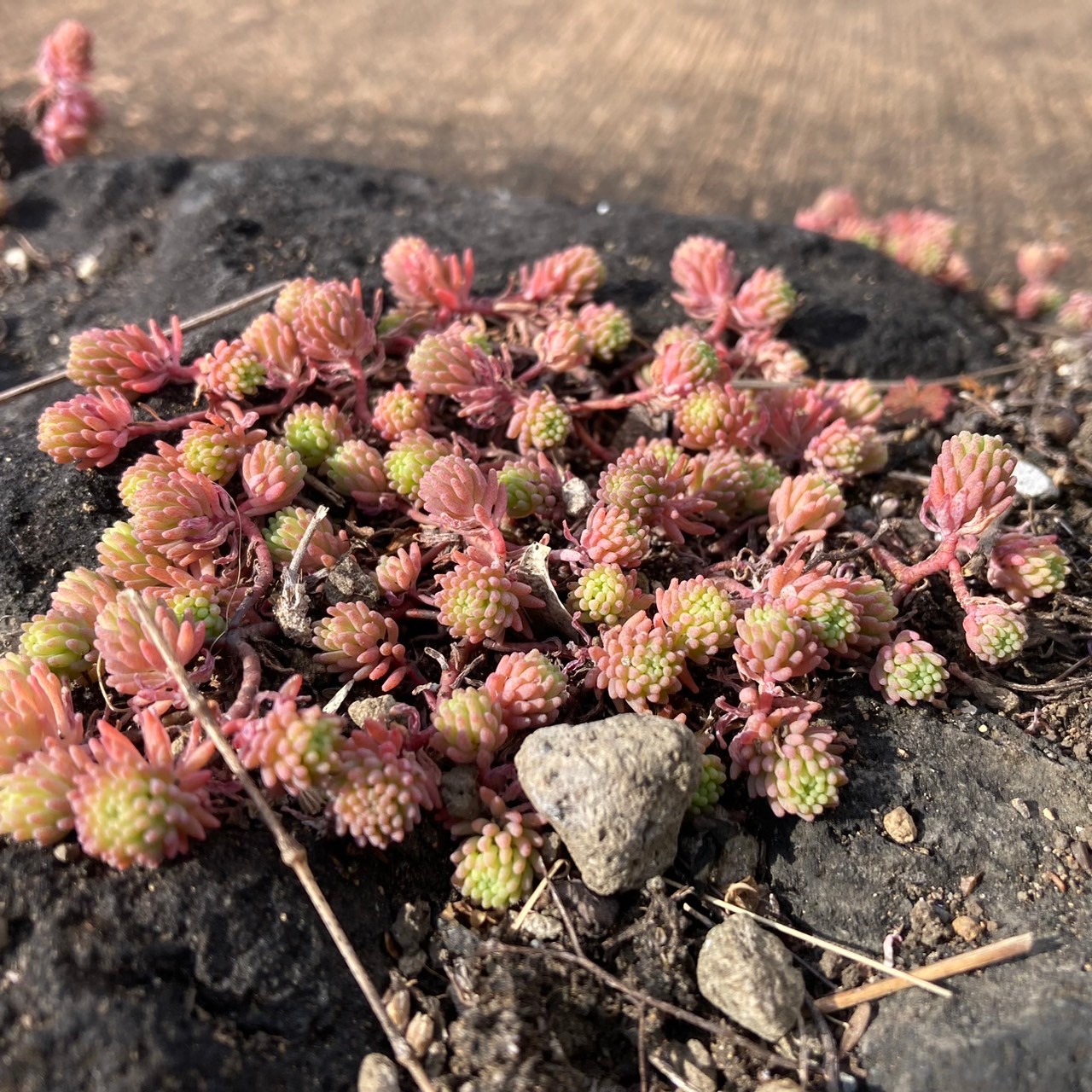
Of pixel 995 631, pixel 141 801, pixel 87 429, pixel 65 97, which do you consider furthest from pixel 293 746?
pixel 65 97

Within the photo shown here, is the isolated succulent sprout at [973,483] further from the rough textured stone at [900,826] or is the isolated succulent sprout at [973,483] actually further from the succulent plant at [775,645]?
the rough textured stone at [900,826]

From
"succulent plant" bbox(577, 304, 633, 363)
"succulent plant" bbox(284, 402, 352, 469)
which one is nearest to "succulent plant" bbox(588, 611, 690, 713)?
"succulent plant" bbox(284, 402, 352, 469)

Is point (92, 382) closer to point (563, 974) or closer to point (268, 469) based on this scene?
point (268, 469)

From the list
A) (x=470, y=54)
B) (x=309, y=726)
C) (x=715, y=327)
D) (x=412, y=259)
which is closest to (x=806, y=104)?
(x=470, y=54)

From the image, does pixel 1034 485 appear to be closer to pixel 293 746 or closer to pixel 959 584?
pixel 959 584

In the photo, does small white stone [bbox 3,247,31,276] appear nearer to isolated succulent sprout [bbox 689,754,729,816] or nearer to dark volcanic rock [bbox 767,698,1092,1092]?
isolated succulent sprout [bbox 689,754,729,816]

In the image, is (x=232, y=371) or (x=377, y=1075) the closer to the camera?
(x=377, y=1075)
